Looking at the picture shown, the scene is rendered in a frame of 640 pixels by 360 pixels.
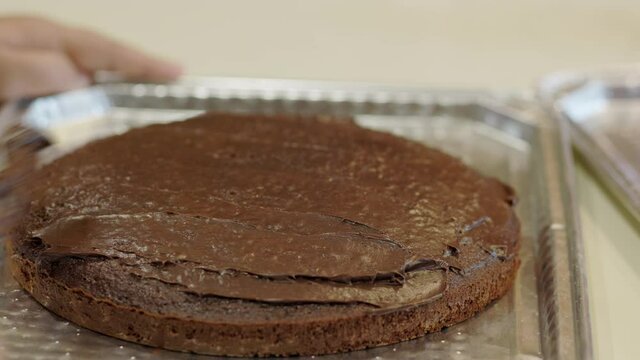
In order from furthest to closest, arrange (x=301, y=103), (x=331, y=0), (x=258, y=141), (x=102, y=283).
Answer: (x=331, y=0), (x=301, y=103), (x=258, y=141), (x=102, y=283)

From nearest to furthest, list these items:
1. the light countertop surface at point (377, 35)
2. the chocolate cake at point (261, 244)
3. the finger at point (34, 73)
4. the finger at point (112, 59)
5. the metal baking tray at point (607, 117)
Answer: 1. the chocolate cake at point (261, 244)
2. the metal baking tray at point (607, 117)
3. the finger at point (34, 73)
4. the finger at point (112, 59)
5. the light countertop surface at point (377, 35)

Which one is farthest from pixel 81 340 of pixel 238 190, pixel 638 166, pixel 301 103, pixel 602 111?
pixel 602 111

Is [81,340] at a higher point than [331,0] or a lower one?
lower

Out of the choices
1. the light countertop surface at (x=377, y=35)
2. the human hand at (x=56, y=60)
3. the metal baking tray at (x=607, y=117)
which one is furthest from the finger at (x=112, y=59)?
the metal baking tray at (x=607, y=117)

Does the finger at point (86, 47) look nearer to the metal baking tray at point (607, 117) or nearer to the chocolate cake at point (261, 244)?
the chocolate cake at point (261, 244)

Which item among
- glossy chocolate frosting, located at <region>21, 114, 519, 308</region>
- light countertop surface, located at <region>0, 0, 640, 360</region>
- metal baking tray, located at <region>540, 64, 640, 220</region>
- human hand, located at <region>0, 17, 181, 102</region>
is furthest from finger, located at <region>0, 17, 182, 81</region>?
metal baking tray, located at <region>540, 64, 640, 220</region>

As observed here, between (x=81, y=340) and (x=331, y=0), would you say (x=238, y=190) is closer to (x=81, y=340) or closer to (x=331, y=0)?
(x=81, y=340)

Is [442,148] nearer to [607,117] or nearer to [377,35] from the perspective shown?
[607,117]
